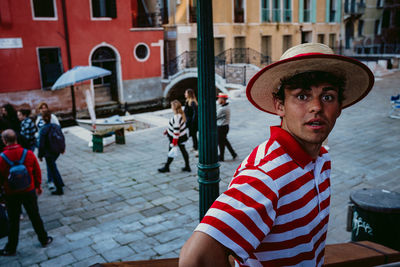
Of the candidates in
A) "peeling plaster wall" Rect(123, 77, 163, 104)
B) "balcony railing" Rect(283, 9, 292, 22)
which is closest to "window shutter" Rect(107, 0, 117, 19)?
"peeling plaster wall" Rect(123, 77, 163, 104)

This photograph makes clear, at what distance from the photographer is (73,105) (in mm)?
19969

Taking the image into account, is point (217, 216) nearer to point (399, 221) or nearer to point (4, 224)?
point (399, 221)

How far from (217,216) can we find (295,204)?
323mm

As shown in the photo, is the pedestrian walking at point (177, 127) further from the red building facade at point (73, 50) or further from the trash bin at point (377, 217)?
the red building facade at point (73, 50)

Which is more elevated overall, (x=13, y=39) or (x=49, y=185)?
(x=13, y=39)

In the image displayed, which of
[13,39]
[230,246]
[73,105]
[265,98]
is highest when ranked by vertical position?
[13,39]

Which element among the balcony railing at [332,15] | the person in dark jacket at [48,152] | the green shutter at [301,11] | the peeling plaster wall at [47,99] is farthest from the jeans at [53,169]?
the balcony railing at [332,15]

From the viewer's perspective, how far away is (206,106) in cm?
256

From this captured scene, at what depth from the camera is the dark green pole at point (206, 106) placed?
2.47 metres

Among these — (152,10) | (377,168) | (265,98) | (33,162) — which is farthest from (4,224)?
(152,10)

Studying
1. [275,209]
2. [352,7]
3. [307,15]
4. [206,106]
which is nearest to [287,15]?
[307,15]

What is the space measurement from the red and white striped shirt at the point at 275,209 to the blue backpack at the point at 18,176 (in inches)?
156

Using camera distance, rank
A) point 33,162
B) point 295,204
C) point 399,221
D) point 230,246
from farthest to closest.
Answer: point 33,162, point 399,221, point 295,204, point 230,246

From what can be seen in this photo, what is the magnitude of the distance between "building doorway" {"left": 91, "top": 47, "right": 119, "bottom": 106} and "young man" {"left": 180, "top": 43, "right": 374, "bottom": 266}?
20.3 metres
